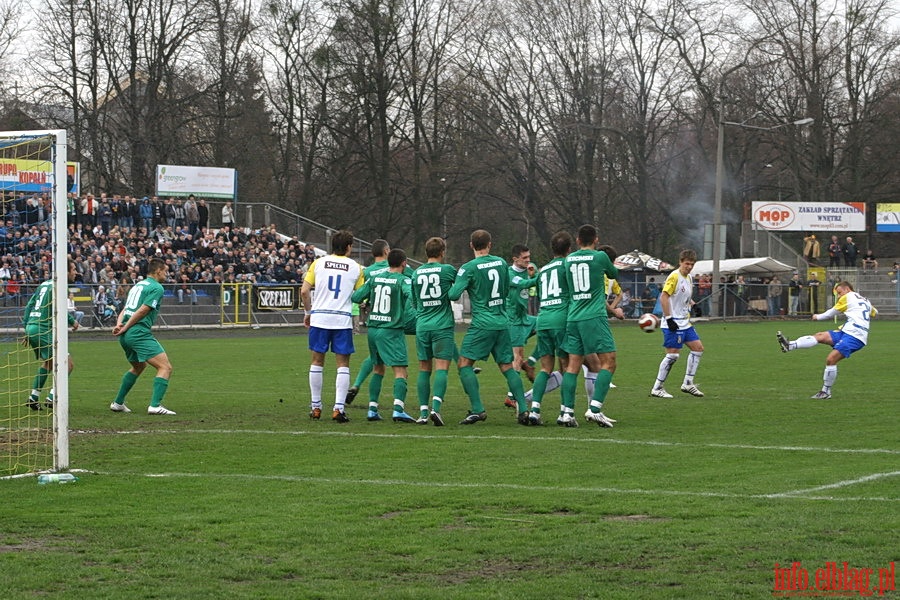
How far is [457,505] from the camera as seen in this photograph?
322 inches

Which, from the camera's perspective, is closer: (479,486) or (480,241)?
(479,486)

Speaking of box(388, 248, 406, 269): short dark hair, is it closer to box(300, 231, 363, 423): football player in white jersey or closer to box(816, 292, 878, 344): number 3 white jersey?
box(300, 231, 363, 423): football player in white jersey

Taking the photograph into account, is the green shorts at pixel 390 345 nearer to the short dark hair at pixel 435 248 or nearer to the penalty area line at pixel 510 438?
the short dark hair at pixel 435 248

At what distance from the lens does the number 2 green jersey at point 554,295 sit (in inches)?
517

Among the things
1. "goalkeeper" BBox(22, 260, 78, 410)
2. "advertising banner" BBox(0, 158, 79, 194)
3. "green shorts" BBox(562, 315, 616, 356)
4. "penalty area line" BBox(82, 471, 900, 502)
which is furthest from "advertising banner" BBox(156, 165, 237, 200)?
"penalty area line" BBox(82, 471, 900, 502)

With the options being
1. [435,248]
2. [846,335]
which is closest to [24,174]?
[435,248]

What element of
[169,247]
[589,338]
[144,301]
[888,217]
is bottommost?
[589,338]

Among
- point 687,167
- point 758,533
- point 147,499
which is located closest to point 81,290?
point 147,499

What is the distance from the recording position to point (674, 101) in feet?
195

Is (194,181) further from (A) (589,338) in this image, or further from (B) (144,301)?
(A) (589,338)

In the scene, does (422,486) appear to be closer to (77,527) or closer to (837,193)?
(77,527)

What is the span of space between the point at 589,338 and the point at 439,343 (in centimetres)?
169

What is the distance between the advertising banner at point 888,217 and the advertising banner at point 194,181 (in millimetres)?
32634

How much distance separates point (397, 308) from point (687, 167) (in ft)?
171
